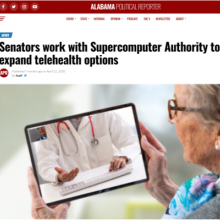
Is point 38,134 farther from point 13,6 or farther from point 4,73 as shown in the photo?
point 13,6

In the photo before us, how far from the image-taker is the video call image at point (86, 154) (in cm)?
78

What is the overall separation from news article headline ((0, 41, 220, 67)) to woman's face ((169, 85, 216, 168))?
0.43ft

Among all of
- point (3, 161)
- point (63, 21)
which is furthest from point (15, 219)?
point (63, 21)

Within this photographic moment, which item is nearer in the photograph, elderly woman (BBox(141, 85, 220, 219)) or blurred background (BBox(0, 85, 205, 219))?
elderly woman (BBox(141, 85, 220, 219))

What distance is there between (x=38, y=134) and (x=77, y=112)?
0.20 m

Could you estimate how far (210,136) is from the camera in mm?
716

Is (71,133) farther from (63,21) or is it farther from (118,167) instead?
(63,21)

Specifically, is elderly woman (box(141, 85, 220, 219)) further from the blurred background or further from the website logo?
the website logo

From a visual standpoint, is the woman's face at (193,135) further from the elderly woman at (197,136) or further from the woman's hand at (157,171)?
the woman's hand at (157,171)

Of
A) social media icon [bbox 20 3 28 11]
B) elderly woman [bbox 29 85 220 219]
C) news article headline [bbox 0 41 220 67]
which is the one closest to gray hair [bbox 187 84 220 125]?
elderly woman [bbox 29 85 220 219]

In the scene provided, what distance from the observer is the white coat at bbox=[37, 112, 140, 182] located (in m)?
0.78

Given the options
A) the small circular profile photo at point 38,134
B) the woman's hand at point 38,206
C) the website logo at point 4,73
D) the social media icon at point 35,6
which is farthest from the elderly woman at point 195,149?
the social media icon at point 35,6

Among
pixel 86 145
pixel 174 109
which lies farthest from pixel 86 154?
pixel 174 109

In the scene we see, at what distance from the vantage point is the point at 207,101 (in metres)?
0.69
